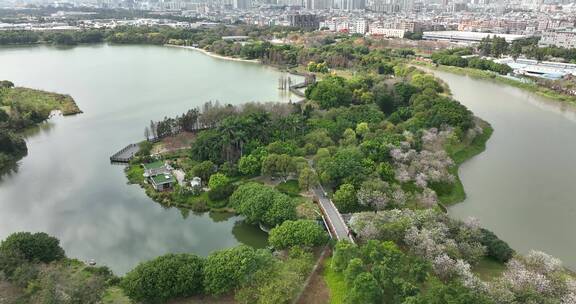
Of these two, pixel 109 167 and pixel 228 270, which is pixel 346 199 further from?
pixel 109 167

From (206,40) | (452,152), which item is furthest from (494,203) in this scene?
(206,40)

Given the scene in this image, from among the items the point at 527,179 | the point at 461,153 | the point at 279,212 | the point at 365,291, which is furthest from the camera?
the point at 461,153

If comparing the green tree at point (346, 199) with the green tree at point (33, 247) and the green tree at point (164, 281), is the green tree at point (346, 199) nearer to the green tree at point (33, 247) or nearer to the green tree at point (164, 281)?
the green tree at point (164, 281)

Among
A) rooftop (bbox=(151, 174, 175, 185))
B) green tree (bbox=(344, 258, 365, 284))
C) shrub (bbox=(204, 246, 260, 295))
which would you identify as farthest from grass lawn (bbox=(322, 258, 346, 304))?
rooftop (bbox=(151, 174, 175, 185))

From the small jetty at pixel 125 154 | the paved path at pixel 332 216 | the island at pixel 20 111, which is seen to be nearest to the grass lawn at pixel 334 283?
the paved path at pixel 332 216

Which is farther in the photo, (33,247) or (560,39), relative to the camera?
(560,39)

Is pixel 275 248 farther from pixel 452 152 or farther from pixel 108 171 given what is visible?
pixel 452 152

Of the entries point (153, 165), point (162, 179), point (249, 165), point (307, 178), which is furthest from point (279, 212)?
point (153, 165)
